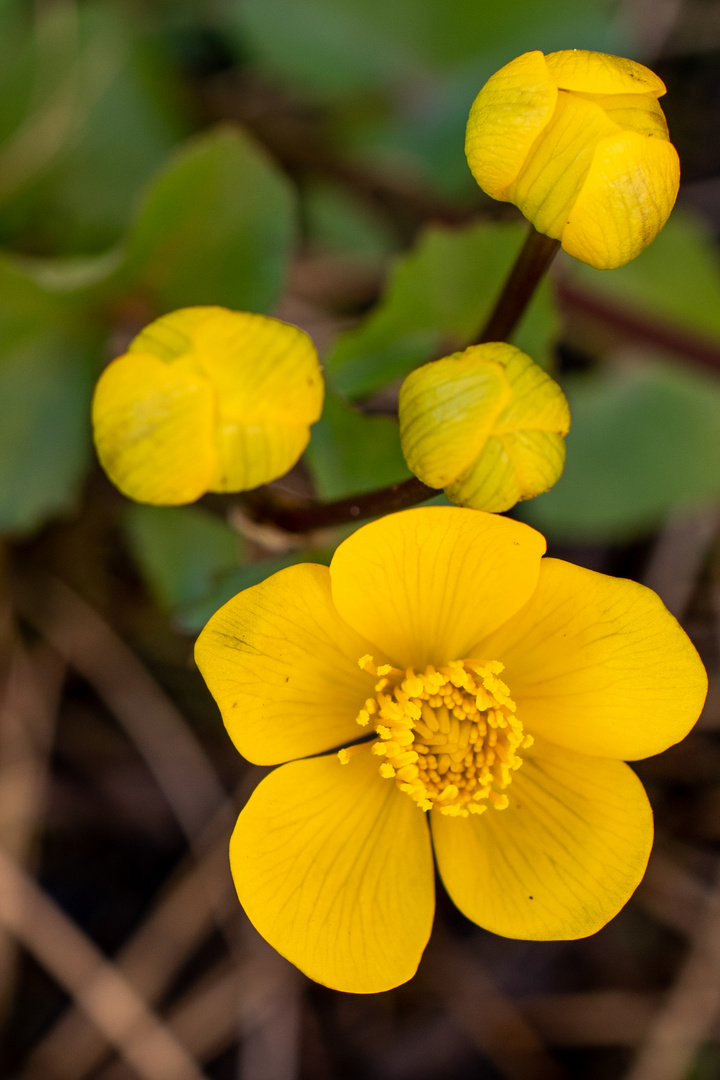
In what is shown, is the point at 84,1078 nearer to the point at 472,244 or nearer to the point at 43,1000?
the point at 43,1000

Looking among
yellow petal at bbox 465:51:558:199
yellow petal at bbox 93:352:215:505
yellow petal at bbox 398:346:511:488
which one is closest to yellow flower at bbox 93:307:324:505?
yellow petal at bbox 93:352:215:505

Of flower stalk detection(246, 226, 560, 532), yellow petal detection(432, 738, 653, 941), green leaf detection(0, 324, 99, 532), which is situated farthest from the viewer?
green leaf detection(0, 324, 99, 532)

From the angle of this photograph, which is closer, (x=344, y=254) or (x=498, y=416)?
(x=498, y=416)

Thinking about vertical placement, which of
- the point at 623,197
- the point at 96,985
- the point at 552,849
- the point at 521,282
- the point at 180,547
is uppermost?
the point at 623,197

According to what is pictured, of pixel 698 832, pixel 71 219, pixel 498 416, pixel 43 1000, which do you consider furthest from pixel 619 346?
pixel 43 1000

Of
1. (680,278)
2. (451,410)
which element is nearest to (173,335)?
(451,410)

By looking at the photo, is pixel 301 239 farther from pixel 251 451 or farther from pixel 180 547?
pixel 251 451

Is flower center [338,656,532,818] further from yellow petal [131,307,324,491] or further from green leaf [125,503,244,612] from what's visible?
green leaf [125,503,244,612]
